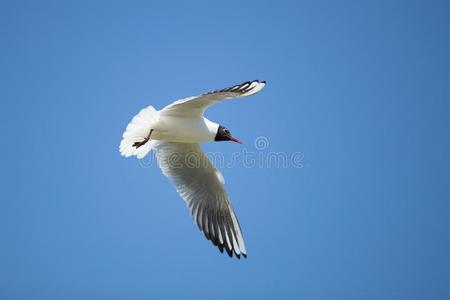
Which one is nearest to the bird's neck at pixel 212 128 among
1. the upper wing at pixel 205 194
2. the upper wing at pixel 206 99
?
the upper wing at pixel 206 99

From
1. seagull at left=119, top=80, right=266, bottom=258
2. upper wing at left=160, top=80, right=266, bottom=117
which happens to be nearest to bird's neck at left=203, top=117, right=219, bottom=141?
seagull at left=119, top=80, right=266, bottom=258

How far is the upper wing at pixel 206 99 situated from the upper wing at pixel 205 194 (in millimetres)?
736

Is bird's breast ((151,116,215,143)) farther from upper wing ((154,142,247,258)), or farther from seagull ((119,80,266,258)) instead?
upper wing ((154,142,247,258))

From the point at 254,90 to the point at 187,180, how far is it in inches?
78.2

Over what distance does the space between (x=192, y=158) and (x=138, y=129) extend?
3.04ft

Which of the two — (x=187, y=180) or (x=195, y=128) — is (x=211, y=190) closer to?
(x=187, y=180)

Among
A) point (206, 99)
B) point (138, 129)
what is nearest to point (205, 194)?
point (138, 129)

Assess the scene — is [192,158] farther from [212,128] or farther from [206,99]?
[206,99]

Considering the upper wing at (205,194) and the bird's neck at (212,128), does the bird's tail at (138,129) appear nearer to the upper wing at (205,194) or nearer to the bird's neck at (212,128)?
the bird's neck at (212,128)

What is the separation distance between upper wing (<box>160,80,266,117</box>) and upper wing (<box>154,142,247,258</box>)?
74cm

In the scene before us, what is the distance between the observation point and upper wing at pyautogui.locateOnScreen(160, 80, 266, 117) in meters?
4.96

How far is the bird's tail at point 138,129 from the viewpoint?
227 inches

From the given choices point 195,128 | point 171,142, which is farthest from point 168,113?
point 171,142

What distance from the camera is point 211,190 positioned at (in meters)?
6.63
